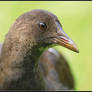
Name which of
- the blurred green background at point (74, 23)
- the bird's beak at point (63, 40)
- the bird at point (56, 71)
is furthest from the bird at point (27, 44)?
the blurred green background at point (74, 23)

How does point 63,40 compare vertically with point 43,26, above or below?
below

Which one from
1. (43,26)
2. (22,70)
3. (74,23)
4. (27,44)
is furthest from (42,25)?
(74,23)

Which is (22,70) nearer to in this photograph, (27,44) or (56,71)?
(27,44)

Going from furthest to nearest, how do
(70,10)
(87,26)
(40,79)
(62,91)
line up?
(70,10), (87,26), (62,91), (40,79)

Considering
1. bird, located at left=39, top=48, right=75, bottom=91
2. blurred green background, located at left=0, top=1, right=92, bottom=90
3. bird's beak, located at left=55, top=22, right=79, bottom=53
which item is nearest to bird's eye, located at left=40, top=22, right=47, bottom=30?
bird's beak, located at left=55, top=22, right=79, bottom=53

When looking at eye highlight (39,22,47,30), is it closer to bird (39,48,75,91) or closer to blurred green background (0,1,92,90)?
bird (39,48,75,91)

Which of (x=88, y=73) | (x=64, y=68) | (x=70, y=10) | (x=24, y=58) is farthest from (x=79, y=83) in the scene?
(x=24, y=58)

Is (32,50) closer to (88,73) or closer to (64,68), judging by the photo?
(64,68)
